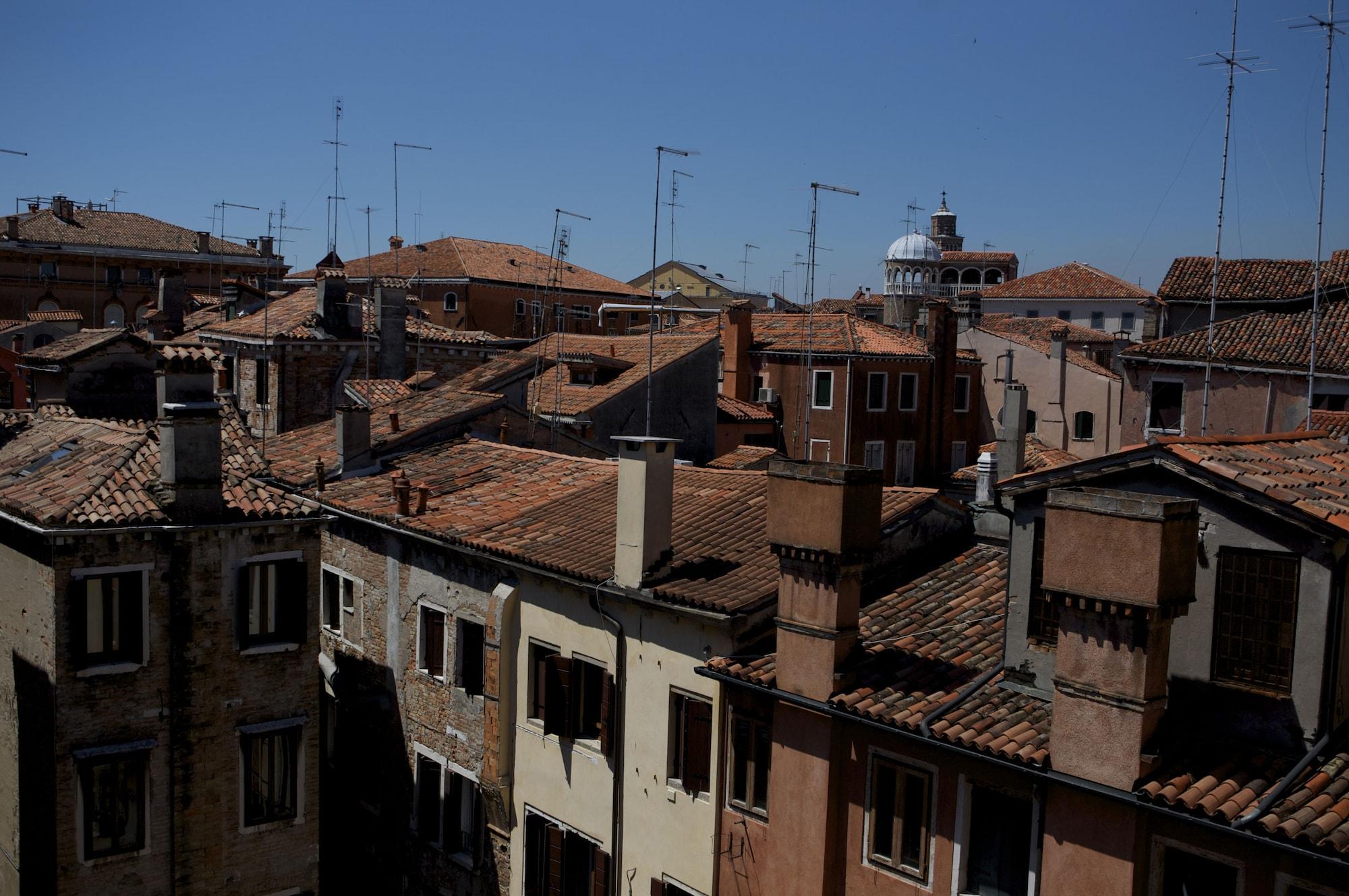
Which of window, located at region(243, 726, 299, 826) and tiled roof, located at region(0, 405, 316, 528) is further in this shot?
window, located at region(243, 726, 299, 826)

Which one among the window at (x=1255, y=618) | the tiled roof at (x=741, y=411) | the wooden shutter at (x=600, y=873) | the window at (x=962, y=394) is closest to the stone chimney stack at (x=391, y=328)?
the tiled roof at (x=741, y=411)

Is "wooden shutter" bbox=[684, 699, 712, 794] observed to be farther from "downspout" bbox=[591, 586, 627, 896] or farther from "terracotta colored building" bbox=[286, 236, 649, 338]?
"terracotta colored building" bbox=[286, 236, 649, 338]

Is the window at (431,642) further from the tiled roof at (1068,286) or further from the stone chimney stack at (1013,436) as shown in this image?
the tiled roof at (1068,286)

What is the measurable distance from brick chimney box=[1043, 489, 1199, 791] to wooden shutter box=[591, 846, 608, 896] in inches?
259

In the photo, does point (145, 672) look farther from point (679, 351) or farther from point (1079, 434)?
point (1079, 434)

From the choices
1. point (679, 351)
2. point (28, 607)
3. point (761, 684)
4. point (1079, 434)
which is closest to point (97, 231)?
point (679, 351)

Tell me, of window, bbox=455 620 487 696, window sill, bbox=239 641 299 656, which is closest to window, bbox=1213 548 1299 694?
window, bbox=455 620 487 696

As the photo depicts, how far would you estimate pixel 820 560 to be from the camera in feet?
37.7

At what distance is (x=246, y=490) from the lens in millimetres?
16078

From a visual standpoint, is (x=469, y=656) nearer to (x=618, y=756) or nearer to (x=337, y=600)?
(x=618, y=756)

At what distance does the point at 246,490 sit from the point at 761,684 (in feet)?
25.8

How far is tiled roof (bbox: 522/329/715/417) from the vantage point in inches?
1039

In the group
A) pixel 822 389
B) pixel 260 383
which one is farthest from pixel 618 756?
pixel 822 389

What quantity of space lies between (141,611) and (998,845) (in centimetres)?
1026
